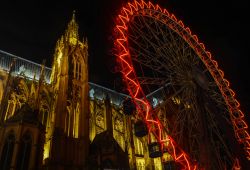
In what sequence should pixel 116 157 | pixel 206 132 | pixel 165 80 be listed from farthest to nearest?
pixel 116 157 < pixel 165 80 < pixel 206 132

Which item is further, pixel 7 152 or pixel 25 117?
pixel 25 117

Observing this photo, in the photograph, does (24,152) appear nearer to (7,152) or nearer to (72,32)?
(7,152)

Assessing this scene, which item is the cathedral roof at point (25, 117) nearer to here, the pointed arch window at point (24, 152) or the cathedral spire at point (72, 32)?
the pointed arch window at point (24, 152)

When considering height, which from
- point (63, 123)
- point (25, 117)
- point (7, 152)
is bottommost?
point (7, 152)

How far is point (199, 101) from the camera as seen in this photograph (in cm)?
2103

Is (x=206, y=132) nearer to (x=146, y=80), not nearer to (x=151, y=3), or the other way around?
(x=146, y=80)

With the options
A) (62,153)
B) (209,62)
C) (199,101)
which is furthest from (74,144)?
(209,62)

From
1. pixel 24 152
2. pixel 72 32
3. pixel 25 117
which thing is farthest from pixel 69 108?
pixel 72 32

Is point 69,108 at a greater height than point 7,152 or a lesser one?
greater

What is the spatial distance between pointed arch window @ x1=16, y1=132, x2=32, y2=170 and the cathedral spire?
16.6 m

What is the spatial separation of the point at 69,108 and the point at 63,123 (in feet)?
9.10

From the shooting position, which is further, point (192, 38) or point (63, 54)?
point (63, 54)

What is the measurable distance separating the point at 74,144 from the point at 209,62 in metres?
16.5

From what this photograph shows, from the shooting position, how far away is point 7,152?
875 inches
